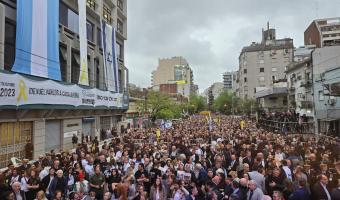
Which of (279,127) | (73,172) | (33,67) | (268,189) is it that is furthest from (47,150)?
(279,127)

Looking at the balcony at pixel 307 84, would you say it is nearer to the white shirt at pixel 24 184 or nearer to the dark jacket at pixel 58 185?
the dark jacket at pixel 58 185

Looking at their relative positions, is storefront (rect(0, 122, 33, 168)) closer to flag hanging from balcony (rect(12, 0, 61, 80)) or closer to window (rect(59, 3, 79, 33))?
flag hanging from balcony (rect(12, 0, 61, 80))

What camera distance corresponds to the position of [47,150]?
72.7 ft

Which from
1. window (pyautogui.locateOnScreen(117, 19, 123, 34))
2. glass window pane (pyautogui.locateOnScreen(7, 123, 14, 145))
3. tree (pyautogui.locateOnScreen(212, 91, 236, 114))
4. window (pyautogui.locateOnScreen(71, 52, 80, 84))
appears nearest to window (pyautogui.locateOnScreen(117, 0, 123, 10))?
window (pyautogui.locateOnScreen(117, 19, 123, 34))

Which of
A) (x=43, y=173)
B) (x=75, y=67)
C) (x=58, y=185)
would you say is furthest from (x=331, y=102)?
(x=58, y=185)

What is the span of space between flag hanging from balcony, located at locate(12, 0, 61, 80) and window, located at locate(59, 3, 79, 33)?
17.8 feet

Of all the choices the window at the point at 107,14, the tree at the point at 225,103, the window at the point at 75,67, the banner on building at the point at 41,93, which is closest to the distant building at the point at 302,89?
the window at the point at 107,14

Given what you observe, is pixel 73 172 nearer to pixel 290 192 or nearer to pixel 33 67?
pixel 290 192

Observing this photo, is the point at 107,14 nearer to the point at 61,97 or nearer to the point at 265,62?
the point at 61,97

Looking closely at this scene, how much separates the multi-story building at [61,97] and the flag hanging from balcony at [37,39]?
704 mm

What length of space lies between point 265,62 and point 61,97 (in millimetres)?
81077

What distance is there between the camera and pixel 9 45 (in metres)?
19.7

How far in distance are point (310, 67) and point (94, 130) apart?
24730 mm

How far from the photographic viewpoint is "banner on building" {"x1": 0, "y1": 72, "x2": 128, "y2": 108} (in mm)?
15234
